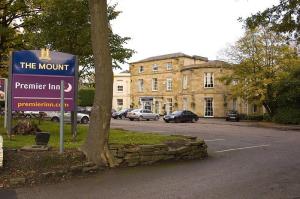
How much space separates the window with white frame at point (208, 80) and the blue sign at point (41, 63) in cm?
4674

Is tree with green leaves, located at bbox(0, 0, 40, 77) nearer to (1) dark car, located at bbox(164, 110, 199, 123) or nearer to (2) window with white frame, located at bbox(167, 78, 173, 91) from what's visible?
(1) dark car, located at bbox(164, 110, 199, 123)

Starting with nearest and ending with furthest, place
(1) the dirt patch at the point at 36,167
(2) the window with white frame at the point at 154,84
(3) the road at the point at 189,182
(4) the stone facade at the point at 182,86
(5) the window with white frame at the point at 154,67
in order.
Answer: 1. (3) the road at the point at 189,182
2. (1) the dirt patch at the point at 36,167
3. (4) the stone facade at the point at 182,86
4. (5) the window with white frame at the point at 154,67
5. (2) the window with white frame at the point at 154,84

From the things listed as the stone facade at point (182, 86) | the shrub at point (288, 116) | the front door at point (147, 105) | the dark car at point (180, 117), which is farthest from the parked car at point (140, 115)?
the front door at point (147, 105)

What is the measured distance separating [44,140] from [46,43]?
11074mm

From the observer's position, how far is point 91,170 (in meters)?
10.5

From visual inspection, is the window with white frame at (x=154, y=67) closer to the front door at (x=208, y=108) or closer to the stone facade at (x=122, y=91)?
the stone facade at (x=122, y=91)

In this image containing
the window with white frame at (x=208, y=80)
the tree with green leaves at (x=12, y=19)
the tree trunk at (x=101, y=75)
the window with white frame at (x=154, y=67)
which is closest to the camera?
the tree trunk at (x=101, y=75)

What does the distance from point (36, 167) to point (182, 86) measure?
55.3 metres

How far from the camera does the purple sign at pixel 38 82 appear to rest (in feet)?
44.3

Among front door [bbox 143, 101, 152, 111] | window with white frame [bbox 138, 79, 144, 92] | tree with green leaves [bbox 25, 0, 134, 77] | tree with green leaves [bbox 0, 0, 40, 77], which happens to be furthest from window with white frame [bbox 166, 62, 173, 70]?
tree with green leaves [bbox 25, 0, 134, 77]

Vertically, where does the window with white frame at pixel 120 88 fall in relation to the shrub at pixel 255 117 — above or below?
above

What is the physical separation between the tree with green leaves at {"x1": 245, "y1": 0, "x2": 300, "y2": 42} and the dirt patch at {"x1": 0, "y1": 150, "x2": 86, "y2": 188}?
9.31 m

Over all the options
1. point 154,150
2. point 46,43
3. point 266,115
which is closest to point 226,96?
point 266,115

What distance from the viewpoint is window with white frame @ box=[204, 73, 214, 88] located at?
59656 millimetres
